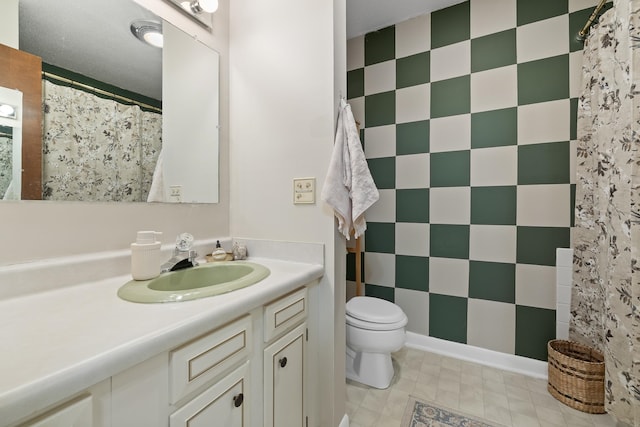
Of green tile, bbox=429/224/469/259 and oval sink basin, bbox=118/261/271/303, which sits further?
green tile, bbox=429/224/469/259

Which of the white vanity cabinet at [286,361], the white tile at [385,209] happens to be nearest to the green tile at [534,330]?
the white tile at [385,209]

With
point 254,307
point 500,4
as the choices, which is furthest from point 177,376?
point 500,4

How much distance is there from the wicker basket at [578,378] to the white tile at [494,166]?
1058 millimetres

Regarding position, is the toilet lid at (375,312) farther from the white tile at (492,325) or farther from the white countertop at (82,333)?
the white countertop at (82,333)

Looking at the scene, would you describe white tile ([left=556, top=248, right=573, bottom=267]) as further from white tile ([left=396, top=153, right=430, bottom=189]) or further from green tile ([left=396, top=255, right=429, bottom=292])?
white tile ([left=396, top=153, right=430, bottom=189])

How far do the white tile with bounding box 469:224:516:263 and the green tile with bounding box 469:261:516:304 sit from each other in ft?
0.16

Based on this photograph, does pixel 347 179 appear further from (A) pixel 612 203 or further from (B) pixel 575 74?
(B) pixel 575 74

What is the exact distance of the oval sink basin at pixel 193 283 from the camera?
2.35 feet

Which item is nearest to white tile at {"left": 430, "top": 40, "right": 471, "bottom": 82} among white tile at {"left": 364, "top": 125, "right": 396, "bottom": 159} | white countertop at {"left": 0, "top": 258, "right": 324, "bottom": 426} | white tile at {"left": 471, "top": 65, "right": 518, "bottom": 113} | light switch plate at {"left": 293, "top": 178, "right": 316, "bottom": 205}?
white tile at {"left": 471, "top": 65, "right": 518, "bottom": 113}

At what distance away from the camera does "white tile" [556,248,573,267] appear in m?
1.59

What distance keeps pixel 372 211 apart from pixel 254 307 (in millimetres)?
1610

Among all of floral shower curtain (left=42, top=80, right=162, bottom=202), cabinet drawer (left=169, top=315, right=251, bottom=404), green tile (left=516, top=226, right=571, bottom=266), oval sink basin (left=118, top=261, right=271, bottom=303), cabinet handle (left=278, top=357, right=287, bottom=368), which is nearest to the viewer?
cabinet drawer (left=169, top=315, right=251, bottom=404)

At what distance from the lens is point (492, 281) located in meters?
1.81

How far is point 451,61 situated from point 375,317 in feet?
6.19
